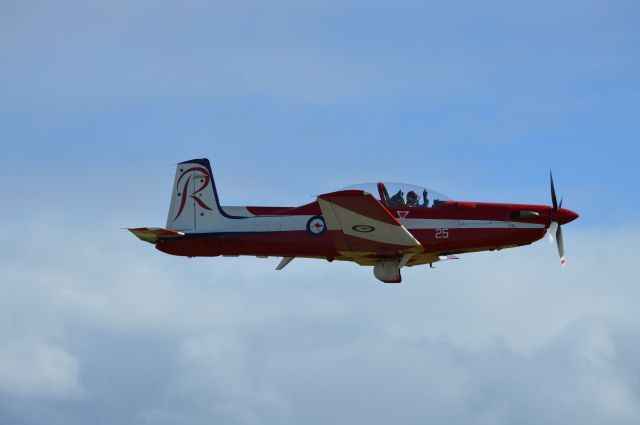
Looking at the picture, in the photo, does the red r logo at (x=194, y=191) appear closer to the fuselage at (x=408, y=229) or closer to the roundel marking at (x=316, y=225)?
the fuselage at (x=408, y=229)

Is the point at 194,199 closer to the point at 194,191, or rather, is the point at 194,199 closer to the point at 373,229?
the point at 194,191

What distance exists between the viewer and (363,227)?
93.5 feet

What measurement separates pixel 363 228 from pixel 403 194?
1629 mm

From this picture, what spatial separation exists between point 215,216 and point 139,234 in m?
2.16

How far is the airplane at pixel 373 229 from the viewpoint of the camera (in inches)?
1120

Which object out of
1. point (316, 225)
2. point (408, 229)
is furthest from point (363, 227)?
point (316, 225)

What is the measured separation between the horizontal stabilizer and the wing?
15.1 ft

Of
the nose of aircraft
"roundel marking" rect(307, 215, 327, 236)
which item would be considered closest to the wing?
"roundel marking" rect(307, 215, 327, 236)

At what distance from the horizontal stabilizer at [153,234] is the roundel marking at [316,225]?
3617 millimetres

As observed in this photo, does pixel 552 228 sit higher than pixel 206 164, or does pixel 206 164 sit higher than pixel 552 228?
pixel 206 164

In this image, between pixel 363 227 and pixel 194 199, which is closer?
pixel 363 227

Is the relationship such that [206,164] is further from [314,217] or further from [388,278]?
[388,278]

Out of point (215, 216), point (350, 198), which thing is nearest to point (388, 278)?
point (350, 198)

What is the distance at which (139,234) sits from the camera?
30.4m
